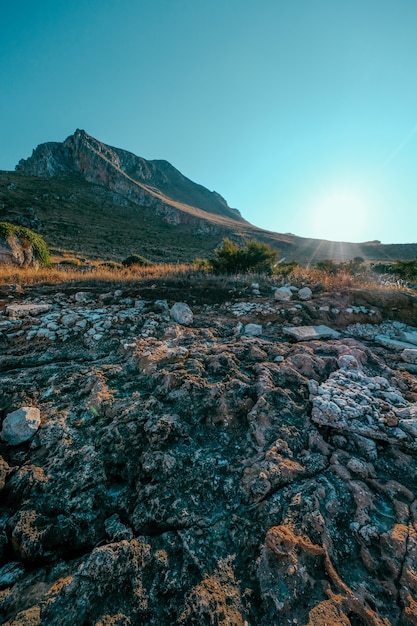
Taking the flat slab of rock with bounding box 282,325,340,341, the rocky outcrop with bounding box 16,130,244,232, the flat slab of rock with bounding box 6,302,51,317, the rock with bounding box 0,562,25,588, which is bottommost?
the rock with bounding box 0,562,25,588

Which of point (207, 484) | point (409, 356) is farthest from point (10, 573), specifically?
point (409, 356)

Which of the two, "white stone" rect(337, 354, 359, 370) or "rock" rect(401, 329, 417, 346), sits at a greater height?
"rock" rect(401, 329, 417, 346)

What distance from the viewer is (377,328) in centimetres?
452

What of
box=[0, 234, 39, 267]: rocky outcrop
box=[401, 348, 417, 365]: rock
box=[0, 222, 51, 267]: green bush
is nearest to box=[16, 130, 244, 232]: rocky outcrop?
box=[0, 222, 51, 267]: green bush

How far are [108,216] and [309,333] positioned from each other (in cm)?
4962

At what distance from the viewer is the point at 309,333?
3852 millimetres

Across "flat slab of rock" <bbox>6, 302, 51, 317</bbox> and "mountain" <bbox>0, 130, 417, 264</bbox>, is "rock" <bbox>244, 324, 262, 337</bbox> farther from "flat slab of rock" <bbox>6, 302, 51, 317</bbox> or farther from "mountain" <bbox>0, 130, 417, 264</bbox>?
"mountain" <bbox>0, 130, 417, 264</bbox>

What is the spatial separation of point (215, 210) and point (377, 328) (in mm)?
86229

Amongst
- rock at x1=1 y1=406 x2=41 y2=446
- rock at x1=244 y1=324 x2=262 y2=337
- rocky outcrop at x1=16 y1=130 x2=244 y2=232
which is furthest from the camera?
rocky outcrop at x1=16 y1=130 x2=244 y2=232

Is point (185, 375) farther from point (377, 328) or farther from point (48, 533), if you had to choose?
point (377, 328)

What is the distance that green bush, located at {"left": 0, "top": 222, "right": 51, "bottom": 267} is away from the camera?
31.0 ft

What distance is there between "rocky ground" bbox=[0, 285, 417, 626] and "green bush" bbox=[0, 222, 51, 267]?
8.52 meters

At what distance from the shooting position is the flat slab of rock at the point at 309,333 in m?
3.78

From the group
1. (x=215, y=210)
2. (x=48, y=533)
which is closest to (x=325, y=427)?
(x=48, y=533)
